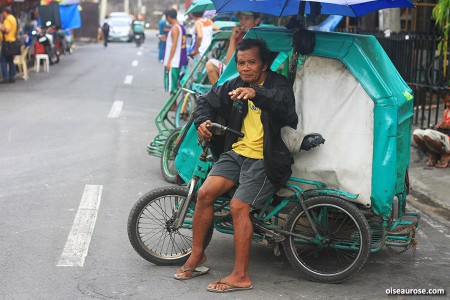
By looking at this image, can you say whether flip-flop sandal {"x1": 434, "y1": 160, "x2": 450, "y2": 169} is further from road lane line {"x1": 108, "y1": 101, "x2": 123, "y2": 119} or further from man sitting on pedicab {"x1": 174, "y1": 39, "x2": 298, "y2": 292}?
road lane line {"x1": 108, "y1": 101, "x2": 123, "y2": 119}

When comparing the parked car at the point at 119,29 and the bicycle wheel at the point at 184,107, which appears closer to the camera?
the bicycle wheel at the point at 184,107

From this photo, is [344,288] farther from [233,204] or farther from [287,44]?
[287,44]

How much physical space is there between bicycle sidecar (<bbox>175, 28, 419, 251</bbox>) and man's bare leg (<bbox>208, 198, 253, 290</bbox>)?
628 mm

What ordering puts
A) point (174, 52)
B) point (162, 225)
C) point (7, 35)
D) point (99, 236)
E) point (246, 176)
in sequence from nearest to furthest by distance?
1. point (246, 176)
2. point (162, 225)
3. point (99, 236)
4. point (174, 52)
5. point (7, 35)

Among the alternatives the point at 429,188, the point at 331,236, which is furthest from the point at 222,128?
the point at 429,188

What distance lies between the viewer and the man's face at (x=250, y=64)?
18.1ft

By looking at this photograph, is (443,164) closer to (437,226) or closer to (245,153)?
(437,226)

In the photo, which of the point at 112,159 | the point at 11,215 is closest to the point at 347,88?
the point at 11,215

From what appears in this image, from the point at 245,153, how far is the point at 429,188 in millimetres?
4034

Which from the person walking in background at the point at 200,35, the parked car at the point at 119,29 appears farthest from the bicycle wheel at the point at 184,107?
the parked car at the point at 119,29

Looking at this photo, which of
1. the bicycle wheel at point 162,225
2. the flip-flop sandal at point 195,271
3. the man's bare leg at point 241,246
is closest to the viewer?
the man's bare leg at point 241,246

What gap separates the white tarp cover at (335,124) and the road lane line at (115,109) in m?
8.34

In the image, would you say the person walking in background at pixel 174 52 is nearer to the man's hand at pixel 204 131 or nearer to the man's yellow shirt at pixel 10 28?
the man's yellow shirt at pixel 10 28

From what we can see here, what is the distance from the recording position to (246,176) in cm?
545
